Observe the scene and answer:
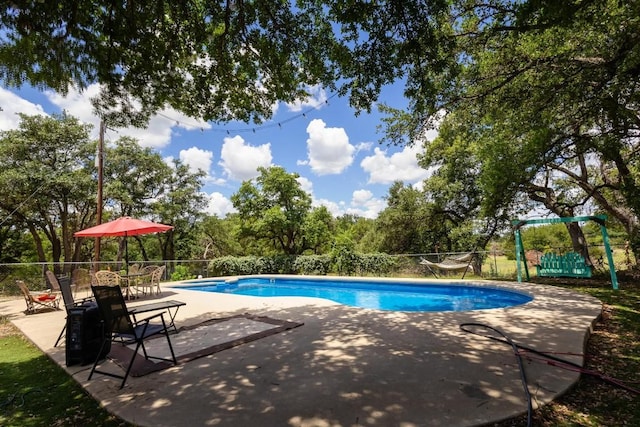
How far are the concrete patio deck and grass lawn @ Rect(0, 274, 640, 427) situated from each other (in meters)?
0.09

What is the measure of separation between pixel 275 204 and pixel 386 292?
31.4 ft

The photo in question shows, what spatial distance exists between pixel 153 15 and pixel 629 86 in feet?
25.9

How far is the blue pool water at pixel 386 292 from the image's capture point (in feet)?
A: 27.6

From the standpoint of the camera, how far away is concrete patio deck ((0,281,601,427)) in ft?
7.59

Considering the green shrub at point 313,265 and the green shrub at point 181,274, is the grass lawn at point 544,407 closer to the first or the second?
the green shrub at point 181,274

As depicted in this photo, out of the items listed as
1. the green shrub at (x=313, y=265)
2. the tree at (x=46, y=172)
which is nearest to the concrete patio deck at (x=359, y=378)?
the green shrub at (x=313, y=265)

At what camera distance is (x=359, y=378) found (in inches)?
114

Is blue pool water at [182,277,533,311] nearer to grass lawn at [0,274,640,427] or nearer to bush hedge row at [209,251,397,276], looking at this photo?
bush hedge row at [209,251,397,276]

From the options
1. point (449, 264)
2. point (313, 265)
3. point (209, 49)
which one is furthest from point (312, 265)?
point (209, 49)

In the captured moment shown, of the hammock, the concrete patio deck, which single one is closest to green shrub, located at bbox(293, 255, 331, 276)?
the hammock

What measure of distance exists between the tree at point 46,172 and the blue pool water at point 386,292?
8940 millimetres

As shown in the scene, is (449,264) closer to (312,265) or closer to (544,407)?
(312,265)

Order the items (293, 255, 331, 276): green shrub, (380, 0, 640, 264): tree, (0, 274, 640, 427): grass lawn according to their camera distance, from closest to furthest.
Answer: (0, 274, 640, 427): grass lawn → (380, 0, 640, 264): tree → (293, 255, 331, 276): green shrub

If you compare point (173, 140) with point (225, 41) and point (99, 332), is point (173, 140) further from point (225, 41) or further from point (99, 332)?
point (99, 332)
